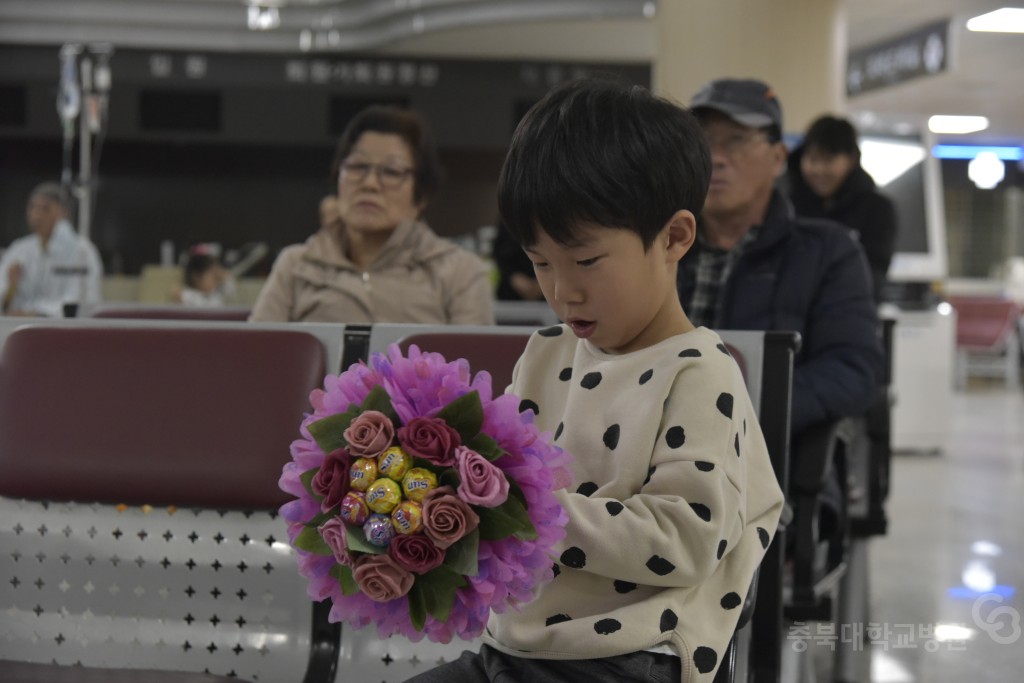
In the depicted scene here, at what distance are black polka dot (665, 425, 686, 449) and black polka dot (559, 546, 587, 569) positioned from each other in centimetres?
15

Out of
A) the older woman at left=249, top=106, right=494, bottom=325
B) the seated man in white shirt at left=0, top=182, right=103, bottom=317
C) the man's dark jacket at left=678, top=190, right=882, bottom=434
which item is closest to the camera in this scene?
the man's dark jacket at left=678, top=190, right=882, bottom=434

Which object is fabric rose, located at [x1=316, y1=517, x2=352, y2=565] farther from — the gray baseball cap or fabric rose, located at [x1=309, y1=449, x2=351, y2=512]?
the gray baseball cap

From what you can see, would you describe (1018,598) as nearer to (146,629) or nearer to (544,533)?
(146,629)

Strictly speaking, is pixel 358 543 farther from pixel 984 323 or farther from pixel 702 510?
pixel 984 323

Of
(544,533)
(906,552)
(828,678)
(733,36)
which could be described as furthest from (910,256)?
(544,533)

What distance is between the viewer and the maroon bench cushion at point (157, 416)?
1822 millimetres

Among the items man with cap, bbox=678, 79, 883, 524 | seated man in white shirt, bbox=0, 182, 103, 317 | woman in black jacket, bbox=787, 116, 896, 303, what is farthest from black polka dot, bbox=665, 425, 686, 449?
seated man in white shirt, bbox=0, 182, 103, 317

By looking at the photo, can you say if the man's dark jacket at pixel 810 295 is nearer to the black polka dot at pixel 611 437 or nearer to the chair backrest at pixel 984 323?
the black polka dot at pixel 611 437

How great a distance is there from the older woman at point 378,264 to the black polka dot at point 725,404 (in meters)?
1.53

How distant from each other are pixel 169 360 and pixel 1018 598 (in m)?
3.13

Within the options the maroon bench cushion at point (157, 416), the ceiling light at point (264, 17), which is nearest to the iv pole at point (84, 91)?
the ceiling light at point (264, 17)

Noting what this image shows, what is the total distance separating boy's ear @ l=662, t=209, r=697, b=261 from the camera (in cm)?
121

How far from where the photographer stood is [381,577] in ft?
3.27

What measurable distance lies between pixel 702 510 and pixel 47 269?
6603mm
